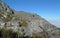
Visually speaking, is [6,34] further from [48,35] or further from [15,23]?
[48,35]

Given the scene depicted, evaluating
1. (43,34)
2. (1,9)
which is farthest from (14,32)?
(1,9)

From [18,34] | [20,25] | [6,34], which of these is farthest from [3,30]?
[20,25]

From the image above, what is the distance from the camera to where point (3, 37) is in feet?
116

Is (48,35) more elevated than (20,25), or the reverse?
(20,25)

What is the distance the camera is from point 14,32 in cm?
3741

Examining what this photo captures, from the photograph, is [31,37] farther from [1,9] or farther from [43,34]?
[1,9]

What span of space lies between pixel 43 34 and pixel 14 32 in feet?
21.8

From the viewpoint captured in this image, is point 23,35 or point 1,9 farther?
point 1,9

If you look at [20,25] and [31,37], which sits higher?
[20,25]

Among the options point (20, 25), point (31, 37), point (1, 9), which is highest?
point (1, 9)

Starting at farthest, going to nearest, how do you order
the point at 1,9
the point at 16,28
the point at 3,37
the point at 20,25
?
the point at 1,9 → the point at 20,25 → the point at 16,28 → the point at 3,37

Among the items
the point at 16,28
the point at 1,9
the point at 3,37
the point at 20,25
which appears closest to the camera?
the point at 3,37

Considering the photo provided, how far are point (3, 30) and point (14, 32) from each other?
2551 mm

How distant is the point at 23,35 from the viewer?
3603cm
